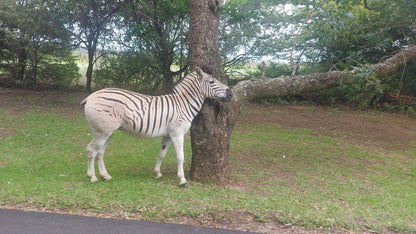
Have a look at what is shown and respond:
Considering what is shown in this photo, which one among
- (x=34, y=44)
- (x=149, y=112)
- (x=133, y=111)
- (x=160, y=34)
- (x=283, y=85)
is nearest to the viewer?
(x=133, y=111)

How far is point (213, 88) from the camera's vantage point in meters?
5.52

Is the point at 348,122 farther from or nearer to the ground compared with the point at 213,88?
nearer to the ground

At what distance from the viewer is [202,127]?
5750mm

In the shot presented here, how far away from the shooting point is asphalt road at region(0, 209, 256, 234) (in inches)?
160

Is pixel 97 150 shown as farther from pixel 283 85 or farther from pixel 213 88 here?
pixel 283 85

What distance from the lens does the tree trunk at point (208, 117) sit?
575 centimetres

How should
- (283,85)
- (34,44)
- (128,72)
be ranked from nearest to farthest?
1. (283,85)
2. (34,44)
3. (128,72)

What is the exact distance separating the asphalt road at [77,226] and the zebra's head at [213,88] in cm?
211

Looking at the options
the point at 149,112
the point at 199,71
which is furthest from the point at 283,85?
the point at 149,112

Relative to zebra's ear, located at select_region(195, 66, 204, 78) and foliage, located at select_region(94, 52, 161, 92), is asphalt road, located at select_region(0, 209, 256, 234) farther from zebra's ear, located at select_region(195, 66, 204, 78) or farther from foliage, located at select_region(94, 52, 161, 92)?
foliage, located at select_region(94, 52, 161, 92)

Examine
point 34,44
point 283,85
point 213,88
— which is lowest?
point 213,88

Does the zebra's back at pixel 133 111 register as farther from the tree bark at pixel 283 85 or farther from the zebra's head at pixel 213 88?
the tree bark at pixel 283 85

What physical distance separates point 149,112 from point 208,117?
992 millimetres

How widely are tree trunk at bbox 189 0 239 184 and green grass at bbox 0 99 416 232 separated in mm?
339
